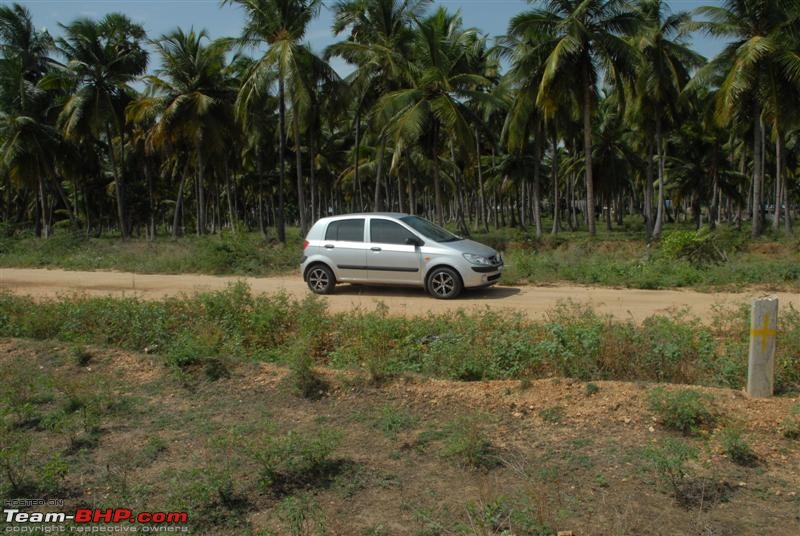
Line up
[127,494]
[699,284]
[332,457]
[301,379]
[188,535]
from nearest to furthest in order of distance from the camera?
[188,535], [127,494], [332,457], [301,379], [699,284]

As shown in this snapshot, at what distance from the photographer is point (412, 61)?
85.9ft

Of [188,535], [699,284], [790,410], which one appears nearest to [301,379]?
[188,535]

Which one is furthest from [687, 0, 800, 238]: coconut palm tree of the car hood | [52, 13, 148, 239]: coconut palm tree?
[52, 13, 148, 239]: coconut palm tree

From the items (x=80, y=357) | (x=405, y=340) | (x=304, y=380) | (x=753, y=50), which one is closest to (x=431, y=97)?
(x=753, y=50)

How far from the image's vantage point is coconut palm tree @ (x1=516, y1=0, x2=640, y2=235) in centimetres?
2183

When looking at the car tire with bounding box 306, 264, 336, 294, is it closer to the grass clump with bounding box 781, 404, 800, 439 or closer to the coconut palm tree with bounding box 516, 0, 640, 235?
the grass clump with bounding box 781, 404, 800, 439

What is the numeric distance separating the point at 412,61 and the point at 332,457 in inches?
917

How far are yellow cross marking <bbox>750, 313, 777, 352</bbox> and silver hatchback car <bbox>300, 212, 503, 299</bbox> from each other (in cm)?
637

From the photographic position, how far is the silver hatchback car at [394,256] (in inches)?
476

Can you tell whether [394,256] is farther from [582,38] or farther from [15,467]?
[582,38]

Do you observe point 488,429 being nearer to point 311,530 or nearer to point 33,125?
point 311,530

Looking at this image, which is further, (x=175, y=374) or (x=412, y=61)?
(x=412, y=61)

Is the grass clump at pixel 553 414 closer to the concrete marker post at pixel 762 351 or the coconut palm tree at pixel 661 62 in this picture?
the concrete marker post at pixel 762 351

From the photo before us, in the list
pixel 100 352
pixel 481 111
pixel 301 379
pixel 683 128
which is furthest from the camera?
pixel 683 128
